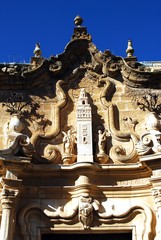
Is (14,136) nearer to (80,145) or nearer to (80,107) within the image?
(80,145)

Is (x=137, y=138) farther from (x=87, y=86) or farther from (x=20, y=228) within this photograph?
(x=20, y=228)

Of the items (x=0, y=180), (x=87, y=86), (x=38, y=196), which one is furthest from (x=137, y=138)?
(x=0, y=180)

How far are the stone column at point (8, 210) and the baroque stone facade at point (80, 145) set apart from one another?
2cm

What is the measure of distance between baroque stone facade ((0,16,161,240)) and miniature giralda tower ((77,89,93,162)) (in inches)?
0.8

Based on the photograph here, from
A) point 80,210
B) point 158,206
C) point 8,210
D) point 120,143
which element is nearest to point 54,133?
point 120,143

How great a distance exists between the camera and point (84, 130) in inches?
344

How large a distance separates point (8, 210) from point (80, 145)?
1833mm

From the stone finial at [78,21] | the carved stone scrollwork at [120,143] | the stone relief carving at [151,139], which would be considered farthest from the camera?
the stone finial at [78,21]

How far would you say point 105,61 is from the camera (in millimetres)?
9531

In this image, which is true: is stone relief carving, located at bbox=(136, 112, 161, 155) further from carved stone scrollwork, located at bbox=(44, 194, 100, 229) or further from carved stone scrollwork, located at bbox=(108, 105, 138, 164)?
carved stone scrollwork, located at bbox=(44, 194, 100, 229)

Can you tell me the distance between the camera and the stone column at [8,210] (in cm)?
750

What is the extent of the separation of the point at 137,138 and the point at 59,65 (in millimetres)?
2284

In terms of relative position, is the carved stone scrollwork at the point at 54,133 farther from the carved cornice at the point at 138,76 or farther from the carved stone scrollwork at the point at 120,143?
the carved cornice at the point at 138,76

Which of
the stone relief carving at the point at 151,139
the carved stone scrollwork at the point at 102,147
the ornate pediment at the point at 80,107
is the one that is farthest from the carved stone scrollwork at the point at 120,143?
the stone relief carving at the point at 151,139
